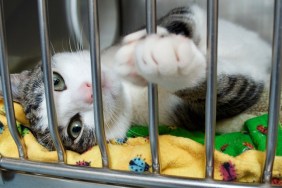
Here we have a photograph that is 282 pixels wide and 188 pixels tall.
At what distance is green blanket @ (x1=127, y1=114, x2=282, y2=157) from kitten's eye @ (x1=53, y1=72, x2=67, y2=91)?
0.22 meters

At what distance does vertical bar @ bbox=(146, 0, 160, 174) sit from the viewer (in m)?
0.56

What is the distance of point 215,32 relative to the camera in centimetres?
54

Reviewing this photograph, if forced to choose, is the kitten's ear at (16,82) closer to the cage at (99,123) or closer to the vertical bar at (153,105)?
the cage at (99,123)

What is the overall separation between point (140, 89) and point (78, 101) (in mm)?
151

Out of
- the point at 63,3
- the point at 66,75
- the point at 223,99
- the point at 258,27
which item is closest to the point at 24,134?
the point at 66,75

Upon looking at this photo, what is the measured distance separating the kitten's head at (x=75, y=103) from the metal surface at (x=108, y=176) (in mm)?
129

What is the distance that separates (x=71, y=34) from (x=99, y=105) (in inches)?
27.1

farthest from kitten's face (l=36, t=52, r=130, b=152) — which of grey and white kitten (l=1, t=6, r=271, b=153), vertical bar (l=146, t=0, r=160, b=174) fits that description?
vertical bar (l=146, t=0, r=160, b=174)

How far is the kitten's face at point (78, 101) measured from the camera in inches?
33.5

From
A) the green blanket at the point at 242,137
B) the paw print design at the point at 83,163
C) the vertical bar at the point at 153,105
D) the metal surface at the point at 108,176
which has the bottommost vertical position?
the metal surface at the point at 108,176

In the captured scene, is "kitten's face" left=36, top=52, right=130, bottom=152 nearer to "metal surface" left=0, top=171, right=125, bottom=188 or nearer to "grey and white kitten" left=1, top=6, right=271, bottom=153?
"grey and white kitten" left=1, top=6, right=271, bottom=153

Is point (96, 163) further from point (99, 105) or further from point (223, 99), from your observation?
point (223, 99)

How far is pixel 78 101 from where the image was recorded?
0.84m

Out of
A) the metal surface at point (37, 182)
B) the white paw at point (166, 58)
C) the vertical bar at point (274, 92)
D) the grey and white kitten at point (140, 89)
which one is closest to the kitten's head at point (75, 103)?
the grey and white kitten at point (140, 89)
